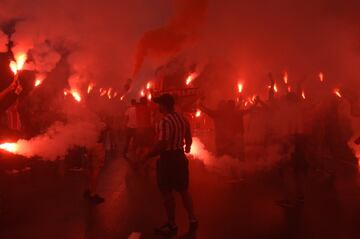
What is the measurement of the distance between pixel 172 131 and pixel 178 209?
1.74 meters

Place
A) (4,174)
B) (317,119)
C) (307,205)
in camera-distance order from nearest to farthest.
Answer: (307,205) → (4,174) → (317,119)

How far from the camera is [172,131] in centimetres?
529

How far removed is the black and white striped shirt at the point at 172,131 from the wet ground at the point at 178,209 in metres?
1.21

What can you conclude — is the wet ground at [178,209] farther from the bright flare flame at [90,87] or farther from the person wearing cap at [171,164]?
the bright flare flame at [90,87]

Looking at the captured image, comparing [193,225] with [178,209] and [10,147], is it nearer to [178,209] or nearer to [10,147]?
[178,209]

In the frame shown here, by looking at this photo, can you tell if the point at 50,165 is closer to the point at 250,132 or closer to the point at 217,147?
the point at 217,147

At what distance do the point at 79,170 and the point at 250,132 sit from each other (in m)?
5.29

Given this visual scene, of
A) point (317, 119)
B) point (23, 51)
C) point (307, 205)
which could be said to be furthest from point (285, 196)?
point (23, 51)

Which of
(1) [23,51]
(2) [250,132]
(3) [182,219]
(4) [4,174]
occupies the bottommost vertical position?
(3) [182,219]

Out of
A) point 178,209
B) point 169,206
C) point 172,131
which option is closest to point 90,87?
point 178,209

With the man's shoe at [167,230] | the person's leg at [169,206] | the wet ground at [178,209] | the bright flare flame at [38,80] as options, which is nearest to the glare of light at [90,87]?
the bright flare flame at [38,80]

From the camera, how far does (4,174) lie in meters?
7.86

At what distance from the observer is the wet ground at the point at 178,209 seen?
5141mm

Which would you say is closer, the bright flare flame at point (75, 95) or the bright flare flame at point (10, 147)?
the bright flare flame at point (10, 147)
